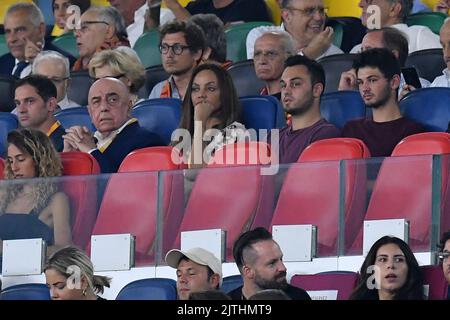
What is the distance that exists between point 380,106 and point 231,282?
3.95 ft

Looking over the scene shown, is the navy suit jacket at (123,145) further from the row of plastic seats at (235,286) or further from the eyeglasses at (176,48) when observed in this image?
the row of plastic seats at (235,286)

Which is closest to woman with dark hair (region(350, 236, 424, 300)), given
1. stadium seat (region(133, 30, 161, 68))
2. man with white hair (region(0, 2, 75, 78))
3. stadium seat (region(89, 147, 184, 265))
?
stadium seat (region(89, 147, 184, 265))

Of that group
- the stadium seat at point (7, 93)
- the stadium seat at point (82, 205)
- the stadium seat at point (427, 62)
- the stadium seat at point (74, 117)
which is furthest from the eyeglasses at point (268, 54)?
the stadium seat at point (7, 93)

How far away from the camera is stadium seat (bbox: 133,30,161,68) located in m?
9.38

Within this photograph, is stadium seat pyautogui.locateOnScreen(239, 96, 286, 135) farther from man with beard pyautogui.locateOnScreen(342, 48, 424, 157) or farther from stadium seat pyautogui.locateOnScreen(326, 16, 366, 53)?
stadium seat pyautogui.locateOnScreen(326, 16, 366, 53)

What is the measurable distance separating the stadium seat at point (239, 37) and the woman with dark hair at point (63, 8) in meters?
1.11

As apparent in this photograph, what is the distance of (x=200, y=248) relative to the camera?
6816 millimetres

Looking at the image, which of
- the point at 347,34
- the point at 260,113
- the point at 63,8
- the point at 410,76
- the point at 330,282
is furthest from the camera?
the point at 63,8

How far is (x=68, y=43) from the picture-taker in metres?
9.81

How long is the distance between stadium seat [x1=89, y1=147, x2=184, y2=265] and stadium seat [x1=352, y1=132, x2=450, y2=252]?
79cm

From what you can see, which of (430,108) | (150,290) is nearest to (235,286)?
(150,290)

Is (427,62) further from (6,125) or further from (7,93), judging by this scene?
(7,93)
